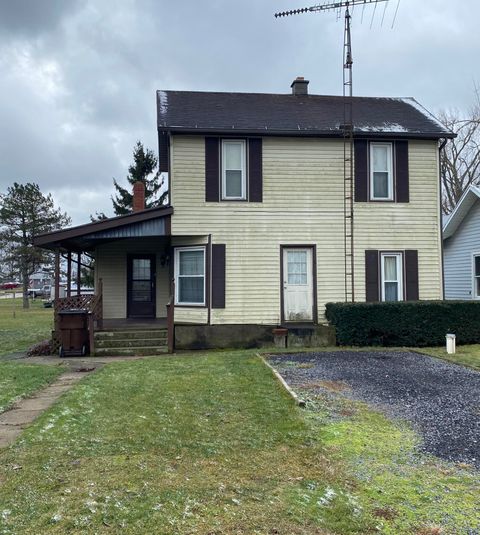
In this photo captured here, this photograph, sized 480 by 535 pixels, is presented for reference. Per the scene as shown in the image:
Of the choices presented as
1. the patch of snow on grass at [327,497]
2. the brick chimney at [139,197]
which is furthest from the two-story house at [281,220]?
the patch of snow on grass at [327,497]

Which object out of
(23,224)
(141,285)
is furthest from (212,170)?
(23,224)

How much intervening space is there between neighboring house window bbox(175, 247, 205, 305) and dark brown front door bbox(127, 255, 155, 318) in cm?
249

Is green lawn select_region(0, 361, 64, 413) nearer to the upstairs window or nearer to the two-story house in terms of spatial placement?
the two-story house

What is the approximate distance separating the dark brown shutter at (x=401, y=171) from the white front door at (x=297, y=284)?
2.90m

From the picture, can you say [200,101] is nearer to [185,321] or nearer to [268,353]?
[185,321]

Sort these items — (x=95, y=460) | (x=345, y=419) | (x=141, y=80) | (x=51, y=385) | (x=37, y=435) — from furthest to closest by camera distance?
1. (x=141, y=80)
2. (x=51, y=385)
3. (x=345, y=419)
4. (x=37, y=435)
5. (x=95, y=460)

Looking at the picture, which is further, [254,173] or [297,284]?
[297,284]

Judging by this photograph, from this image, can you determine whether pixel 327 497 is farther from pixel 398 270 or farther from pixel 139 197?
pixel 139 197

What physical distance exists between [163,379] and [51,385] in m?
1.76

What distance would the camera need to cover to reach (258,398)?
6.53 m

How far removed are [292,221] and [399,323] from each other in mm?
3724

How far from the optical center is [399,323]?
11.8m

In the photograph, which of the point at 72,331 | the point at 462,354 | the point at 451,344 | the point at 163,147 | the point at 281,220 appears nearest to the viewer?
the point at 462,354

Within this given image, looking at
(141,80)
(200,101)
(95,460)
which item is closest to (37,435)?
(95,460)
